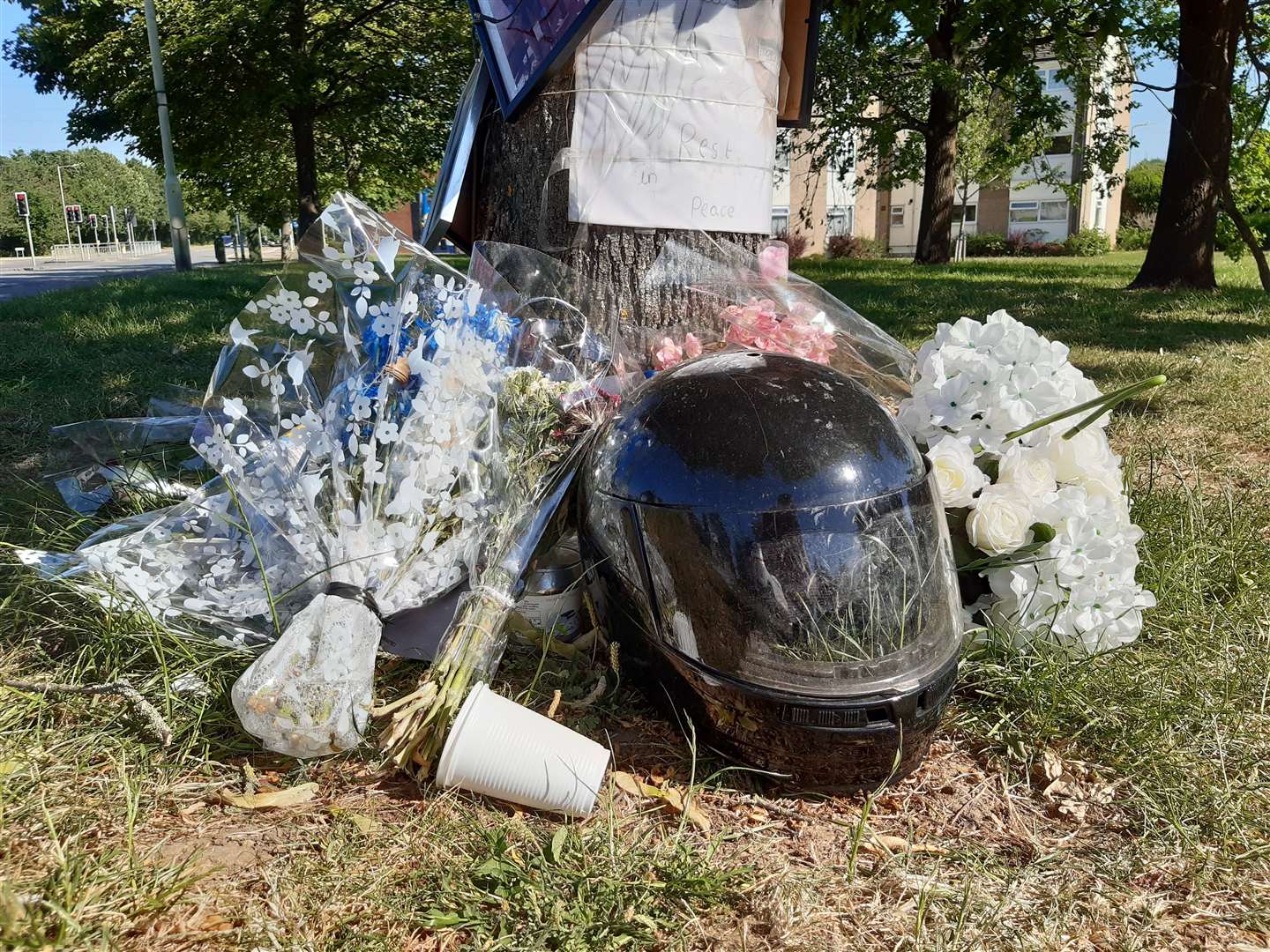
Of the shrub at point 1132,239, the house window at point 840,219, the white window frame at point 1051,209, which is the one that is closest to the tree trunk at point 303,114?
the house window at point 840,219

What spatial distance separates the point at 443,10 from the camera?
1772cm

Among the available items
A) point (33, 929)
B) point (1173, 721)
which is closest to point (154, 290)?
point (33, 929)

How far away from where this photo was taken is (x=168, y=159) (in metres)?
17.8

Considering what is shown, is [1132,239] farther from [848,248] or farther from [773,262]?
[773,262]

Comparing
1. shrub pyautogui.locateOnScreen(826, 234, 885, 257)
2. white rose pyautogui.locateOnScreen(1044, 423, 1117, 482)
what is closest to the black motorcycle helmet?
white rose pyautogui.locateOnScreen(1044, 423, 1117, 482)

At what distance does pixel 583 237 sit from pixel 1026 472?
1.55 meters

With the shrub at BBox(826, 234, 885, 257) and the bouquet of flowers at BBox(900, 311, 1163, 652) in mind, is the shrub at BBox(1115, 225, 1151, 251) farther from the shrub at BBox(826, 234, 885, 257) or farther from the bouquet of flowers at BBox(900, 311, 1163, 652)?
the bouquet of flowers at BBox(900, 311, 1163, 652)

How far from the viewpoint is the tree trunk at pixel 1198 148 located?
31.9ft

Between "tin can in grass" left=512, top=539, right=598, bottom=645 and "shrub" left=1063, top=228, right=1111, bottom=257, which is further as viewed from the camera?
"shrub" left=1063, top=228, right=1111, bottom=257

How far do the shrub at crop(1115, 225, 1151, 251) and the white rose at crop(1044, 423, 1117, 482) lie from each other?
4482cm

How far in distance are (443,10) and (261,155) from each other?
9528mm

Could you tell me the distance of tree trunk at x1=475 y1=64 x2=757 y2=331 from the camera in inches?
115

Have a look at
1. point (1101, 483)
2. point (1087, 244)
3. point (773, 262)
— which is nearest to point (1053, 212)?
point (1087, 244)

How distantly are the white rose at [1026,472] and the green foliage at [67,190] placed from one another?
250 ft
